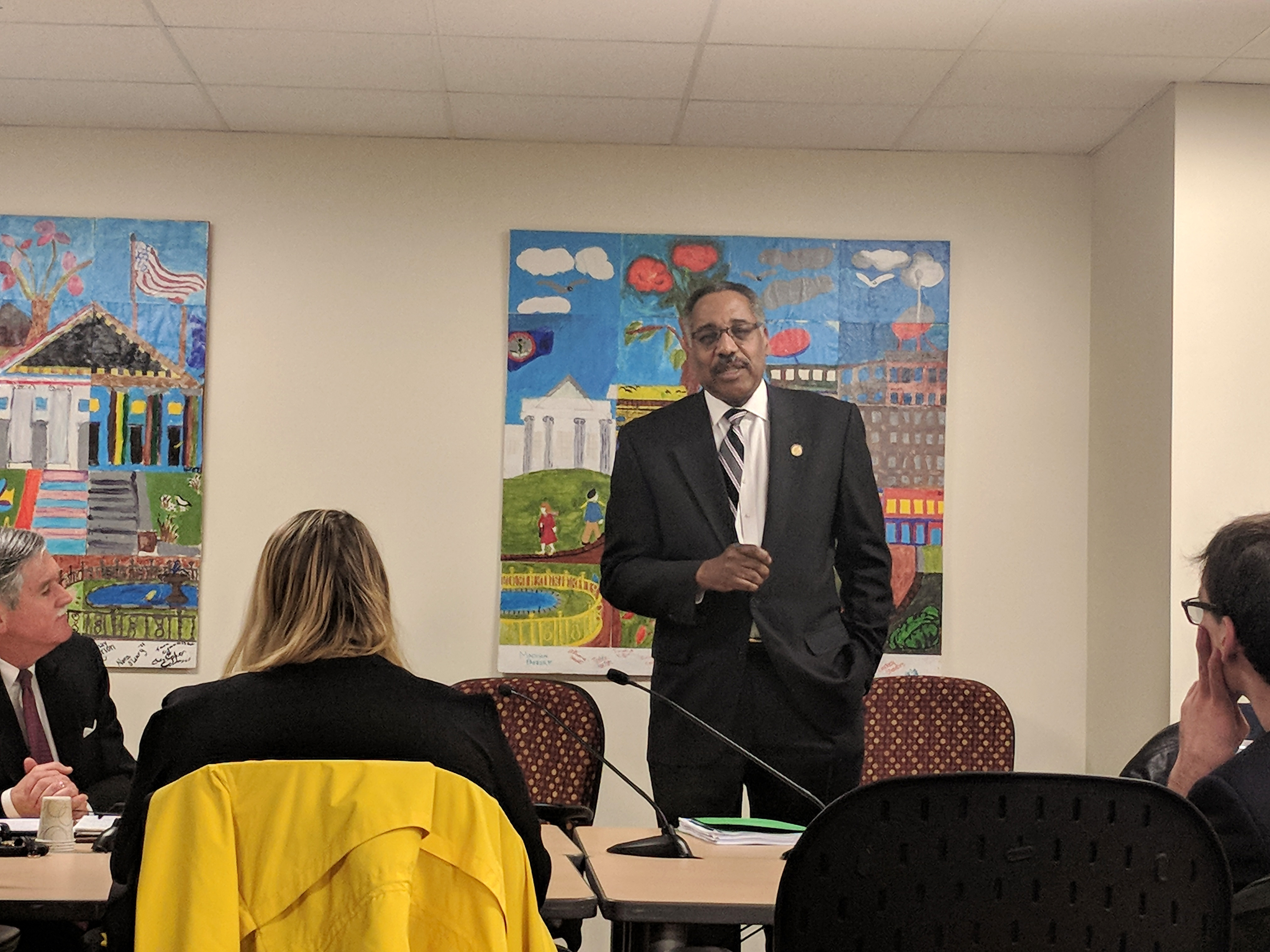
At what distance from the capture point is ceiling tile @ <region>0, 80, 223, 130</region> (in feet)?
13.4

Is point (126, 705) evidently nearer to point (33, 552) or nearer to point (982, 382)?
point (33, 552)

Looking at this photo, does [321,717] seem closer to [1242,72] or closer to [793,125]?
[793,125]

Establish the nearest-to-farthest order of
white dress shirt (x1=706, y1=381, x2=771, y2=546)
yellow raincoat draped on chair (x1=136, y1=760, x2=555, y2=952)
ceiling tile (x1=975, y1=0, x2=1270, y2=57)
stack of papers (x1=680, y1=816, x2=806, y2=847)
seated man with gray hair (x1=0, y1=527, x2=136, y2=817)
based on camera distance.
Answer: yellow raincoat draped on chair (x1=136, y1=760, x2=555, y2=952) → stack of papers (x1=680, y1=816, x2=806, y2=847) → seated man with gray hair (x1=0, y1=527, x2=136, y2=817) → ceiling tile (x1=975, y1=0, x2=1270, y2=57) → white dress shirt (x1=706, y1=381, x2=771, y2=546)

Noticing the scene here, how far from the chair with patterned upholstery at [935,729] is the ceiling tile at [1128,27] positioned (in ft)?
6.31

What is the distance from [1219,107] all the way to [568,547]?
2.42 m

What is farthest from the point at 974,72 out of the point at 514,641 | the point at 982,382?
the point at 514,641

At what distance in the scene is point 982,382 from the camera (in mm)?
4555

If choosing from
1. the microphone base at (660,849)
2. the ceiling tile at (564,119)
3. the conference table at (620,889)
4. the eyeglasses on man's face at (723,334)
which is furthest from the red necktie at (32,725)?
the eyeglasses on man's face at (723,334)

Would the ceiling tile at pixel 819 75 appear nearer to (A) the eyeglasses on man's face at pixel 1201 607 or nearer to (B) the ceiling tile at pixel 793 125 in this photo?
(B) the ceiling tile at pixel 793 125

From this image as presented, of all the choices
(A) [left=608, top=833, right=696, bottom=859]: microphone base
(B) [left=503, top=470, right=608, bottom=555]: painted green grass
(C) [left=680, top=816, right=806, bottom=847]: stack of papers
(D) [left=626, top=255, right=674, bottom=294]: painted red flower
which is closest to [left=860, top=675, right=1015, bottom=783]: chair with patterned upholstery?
(B) [left=503, top=470, right=608, bottom=555]: painted green grass

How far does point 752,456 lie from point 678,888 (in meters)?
2.06

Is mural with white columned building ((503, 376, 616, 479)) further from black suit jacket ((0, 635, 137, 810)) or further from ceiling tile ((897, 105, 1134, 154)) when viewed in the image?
black suit jacket ((0, 635, 137, 810))

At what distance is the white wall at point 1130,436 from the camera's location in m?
3.98

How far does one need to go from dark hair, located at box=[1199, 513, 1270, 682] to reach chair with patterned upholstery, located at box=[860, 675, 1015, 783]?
7.85 ft
